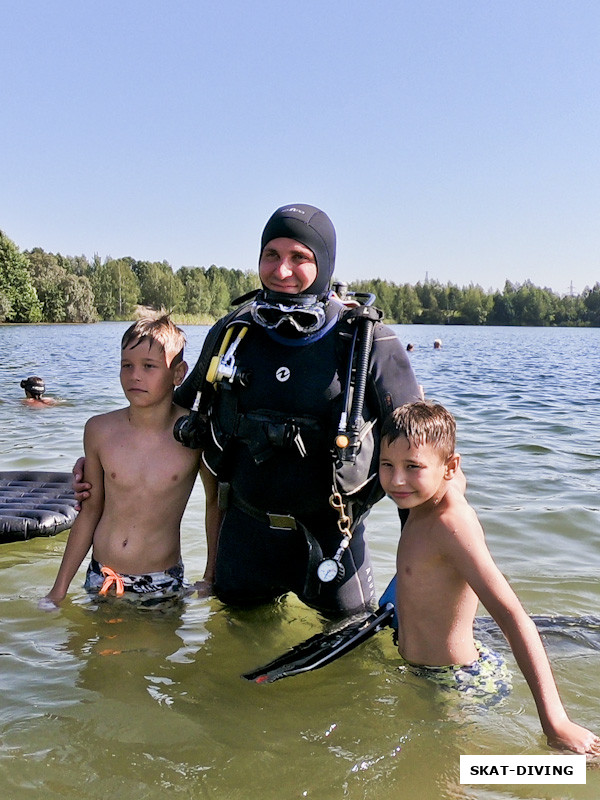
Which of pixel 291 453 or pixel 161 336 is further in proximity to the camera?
pixel 161 336

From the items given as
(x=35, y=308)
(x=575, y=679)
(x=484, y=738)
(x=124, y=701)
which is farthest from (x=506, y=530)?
(x=35, y=308)

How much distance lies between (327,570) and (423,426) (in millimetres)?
751

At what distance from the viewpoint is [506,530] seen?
585 centimetres

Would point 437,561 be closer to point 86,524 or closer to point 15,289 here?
point 86,524

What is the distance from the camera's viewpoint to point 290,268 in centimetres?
312

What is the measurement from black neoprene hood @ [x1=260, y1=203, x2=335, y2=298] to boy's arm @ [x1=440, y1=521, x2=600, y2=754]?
1.16m

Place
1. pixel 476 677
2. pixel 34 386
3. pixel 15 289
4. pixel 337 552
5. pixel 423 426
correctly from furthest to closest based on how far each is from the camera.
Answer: pixel 15 289
pixel 34 386
pixel 337 552
pixel 476 677
pixel 423 426

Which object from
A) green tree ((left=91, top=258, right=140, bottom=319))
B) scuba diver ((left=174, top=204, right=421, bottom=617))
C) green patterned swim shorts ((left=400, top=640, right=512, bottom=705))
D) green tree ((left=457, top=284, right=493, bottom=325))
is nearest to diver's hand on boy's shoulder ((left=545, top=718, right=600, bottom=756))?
green patterned swim shorts ((left=400, top=640, right=512, bottom=705))

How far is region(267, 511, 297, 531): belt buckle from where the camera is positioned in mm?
3158

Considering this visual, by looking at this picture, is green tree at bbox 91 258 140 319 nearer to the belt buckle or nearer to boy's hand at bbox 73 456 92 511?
boy's hand at bbox 73 456 92 511

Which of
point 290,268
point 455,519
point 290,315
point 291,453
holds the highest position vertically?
point 290,268

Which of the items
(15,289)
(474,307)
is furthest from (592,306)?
(15,289)

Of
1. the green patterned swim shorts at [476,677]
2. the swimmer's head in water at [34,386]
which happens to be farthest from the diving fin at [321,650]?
the swimmer's head in water at [34,386]

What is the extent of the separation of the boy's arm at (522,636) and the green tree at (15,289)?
184ft
